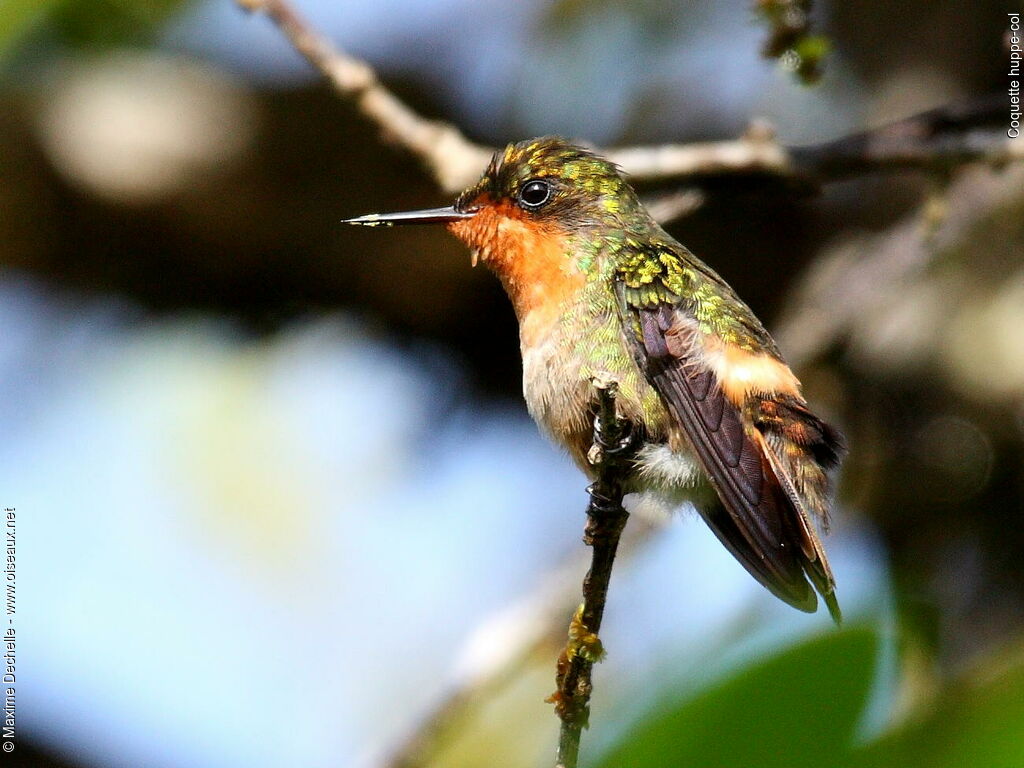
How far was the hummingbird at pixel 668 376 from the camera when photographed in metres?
2.16

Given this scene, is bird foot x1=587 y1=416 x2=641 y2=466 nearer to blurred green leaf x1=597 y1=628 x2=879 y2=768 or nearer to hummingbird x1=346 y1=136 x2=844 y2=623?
hummingbird x1=346 y1=136 x2=844 y2=623

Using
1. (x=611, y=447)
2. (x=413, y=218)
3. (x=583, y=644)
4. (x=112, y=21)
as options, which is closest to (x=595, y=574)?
(x=583, y=644)

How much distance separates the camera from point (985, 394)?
381cm

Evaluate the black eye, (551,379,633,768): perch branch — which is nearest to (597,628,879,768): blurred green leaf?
(551,379,633,768): perch branch

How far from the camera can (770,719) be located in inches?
33.7

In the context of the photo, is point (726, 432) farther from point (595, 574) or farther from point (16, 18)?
point (16, 18)

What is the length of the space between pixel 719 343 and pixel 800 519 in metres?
0.45

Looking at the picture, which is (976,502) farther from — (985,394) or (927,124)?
(927,124)

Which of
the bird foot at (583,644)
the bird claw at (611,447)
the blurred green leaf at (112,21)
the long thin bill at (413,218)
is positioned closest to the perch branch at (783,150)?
the long thin bill at (413,218)

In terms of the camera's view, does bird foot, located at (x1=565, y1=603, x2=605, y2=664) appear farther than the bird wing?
No

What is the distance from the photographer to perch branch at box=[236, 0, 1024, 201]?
282 cm

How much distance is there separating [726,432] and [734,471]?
90 mm

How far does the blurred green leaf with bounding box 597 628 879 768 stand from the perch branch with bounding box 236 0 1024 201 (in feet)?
6.97

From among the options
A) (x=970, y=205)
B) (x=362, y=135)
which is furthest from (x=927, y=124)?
(x=362, y=135)
